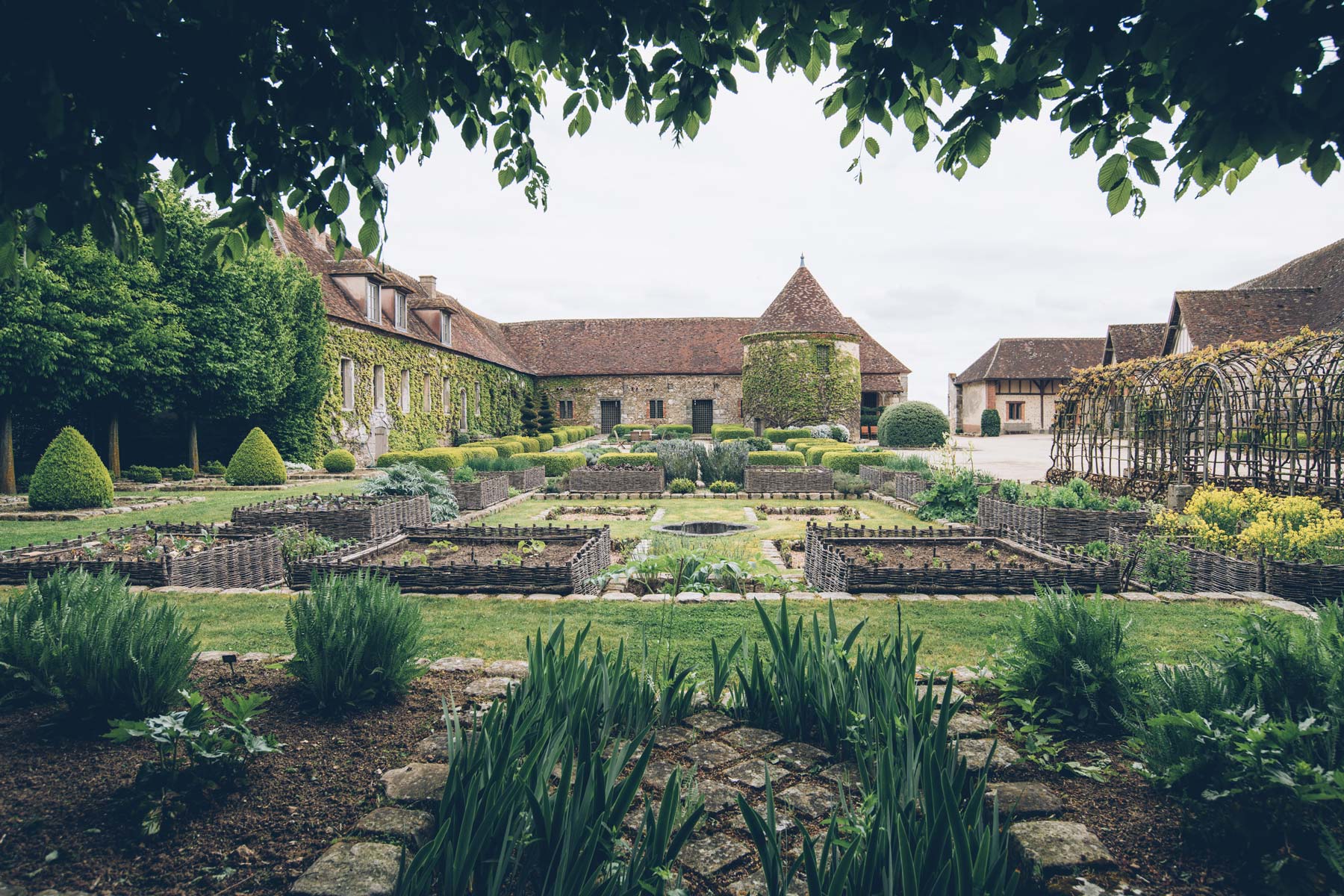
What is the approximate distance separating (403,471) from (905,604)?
25.3 ft

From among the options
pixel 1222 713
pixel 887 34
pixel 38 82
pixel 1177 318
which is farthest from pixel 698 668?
pixel 1177 318

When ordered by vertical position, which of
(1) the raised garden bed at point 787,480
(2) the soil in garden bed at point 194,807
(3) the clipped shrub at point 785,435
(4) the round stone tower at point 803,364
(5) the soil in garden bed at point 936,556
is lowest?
(5) the soil in garden bed at point 936,556

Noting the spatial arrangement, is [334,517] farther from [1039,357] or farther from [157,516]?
[1039,357]

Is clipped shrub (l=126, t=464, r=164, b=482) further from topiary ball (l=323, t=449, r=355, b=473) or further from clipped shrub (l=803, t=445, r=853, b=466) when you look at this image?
clipped shrub (l=803, t=445, r=853, b=466)

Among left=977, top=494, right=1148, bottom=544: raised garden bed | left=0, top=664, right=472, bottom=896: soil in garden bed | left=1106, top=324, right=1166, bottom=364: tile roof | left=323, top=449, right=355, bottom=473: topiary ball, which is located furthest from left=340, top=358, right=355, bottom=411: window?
left=1106, top=324, right=1166, bottom=364: tile roof

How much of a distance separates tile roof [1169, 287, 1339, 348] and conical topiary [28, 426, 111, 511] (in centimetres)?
2917

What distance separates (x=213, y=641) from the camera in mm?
4695

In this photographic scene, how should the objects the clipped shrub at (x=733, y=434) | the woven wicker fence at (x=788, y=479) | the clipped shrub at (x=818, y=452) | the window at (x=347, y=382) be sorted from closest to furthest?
the woven wicker fence at (x=788, y=479), the clipped shrub at (x=818, y=452), the window at (x=347, y=382), the clipped shrub at (x=733, y=434)

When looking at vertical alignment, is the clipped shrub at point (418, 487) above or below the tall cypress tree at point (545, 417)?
below

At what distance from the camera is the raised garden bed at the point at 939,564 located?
20.0 ft

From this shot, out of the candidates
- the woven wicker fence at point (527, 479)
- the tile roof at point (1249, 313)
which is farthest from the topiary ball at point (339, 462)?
the tile roof at point (1249, 313)

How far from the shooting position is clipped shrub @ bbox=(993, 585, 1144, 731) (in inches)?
116

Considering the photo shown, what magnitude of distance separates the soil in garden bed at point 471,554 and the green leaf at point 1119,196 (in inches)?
194

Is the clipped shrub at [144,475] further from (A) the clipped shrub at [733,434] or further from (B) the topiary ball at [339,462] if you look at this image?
(A) the clipped shrub at [733,434]
